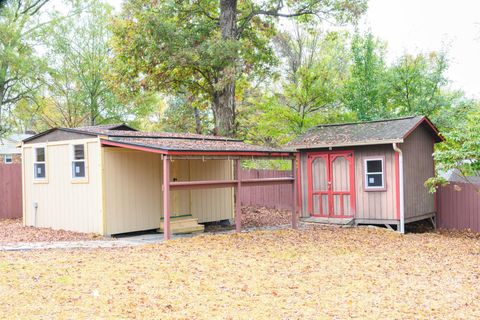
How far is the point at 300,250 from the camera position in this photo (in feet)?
31.1

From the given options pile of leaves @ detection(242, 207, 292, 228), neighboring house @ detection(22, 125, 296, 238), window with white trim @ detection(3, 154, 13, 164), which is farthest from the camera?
window with white trim @ detection(3, 154, 13, 164)

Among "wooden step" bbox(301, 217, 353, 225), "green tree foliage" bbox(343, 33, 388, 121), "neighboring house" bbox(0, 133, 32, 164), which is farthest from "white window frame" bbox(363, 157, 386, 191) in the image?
"neighboring house" bbox(0, 133, 32, 164)

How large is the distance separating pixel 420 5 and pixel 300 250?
23.8 m

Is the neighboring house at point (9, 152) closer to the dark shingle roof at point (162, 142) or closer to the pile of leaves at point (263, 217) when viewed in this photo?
the pile of leaves at point (263, 217)

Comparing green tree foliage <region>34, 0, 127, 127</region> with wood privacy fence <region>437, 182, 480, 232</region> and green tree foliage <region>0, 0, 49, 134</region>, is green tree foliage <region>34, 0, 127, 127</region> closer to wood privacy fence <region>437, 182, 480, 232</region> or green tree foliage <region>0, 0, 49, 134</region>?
green tree foliage <region>0, 0, 49, 134</region>

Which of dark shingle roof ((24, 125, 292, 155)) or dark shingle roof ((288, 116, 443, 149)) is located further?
dark shingle roof ((288, 116, 443, 149))

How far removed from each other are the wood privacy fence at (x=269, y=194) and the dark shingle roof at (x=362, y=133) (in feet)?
11.1

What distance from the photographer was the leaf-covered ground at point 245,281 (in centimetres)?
543

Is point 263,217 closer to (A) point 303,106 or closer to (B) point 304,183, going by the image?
(B) point 304,183

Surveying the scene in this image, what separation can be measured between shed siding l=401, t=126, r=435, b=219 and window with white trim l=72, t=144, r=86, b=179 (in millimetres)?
8443

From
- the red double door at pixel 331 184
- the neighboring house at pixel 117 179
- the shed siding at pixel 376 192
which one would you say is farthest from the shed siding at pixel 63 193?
the shed siding at pixel 376 192

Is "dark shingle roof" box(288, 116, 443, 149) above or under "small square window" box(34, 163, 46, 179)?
above

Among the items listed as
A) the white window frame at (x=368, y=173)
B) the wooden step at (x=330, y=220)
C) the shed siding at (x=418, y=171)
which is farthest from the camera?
the wooden step at (x=330, y=220)

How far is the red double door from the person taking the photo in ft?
45.0
